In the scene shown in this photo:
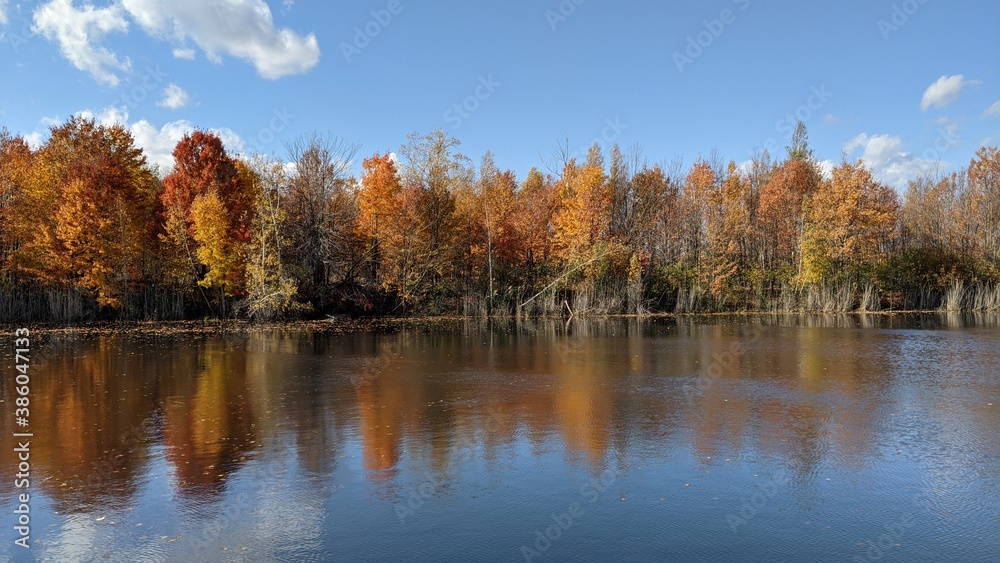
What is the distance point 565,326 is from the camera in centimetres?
2989

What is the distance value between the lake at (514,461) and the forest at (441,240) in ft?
51.2

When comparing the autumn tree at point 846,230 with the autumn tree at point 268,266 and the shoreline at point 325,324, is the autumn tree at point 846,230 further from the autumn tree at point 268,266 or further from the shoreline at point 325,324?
the autumn tree at point 268,266

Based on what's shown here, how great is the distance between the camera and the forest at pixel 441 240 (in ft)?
98.8

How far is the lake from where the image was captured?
5.63 meters

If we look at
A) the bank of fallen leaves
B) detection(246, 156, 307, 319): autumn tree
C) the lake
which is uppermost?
detection(246, 156, 307, 319): autumn tree

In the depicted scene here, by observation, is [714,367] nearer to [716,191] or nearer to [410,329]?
[410,329]

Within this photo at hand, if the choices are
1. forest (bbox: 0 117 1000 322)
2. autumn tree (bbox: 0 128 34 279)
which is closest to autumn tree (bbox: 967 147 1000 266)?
forest (bbox: 0 117 1000 322)

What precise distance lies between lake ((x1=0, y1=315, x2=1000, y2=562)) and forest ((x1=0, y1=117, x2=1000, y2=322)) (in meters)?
15.6

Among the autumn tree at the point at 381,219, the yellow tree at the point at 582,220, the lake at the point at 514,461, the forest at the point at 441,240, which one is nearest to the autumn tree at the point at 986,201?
the forest at the point at 441,240

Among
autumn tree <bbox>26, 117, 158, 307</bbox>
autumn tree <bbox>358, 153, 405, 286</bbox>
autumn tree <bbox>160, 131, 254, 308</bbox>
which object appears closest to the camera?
autumn tree <bbox>26, 117, 158, 307</bbox>

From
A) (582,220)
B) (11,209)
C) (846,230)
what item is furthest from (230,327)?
(846,230)

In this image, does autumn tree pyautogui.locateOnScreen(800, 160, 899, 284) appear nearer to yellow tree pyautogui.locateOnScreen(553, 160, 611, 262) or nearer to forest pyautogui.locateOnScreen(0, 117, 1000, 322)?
forest pyautogui.locateOnScreen(0, 117, 1000, 322)

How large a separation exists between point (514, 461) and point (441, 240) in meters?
30.7

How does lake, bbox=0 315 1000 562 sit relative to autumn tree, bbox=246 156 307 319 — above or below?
below
